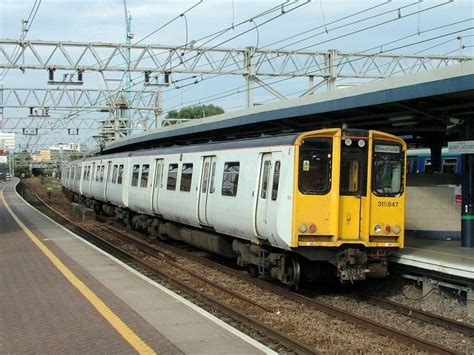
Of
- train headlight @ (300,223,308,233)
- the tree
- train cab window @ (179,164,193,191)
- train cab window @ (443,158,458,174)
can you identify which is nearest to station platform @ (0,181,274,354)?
train headlight @ (300,223,308,233)

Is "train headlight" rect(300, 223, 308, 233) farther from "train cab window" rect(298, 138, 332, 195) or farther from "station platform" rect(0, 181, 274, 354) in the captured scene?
"station platform" rect(0, 181, 274, 354)

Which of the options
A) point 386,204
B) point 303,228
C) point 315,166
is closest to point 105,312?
point 303,228

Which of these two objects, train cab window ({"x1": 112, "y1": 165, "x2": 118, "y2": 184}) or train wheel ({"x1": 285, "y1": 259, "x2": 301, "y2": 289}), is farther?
train cab window ({"x1": 112, "y1": 165, "x2": 118, "y2": 184})

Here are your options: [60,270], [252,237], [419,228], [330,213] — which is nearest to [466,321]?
[330,213]

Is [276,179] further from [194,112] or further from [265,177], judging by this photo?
[194,112]

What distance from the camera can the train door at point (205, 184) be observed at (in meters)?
13.8

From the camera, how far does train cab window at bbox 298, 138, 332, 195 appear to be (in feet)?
33.2

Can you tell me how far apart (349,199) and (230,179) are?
3125mm

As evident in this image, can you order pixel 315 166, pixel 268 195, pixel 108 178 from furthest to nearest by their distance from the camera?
1. pixel 108 178
2. pixel 268 195
3. pixel 315 166

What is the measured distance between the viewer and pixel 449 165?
2405 centimetres

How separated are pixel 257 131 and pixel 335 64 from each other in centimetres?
1163

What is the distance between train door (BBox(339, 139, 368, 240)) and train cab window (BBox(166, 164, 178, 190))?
6828 mm

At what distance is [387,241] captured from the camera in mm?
10562

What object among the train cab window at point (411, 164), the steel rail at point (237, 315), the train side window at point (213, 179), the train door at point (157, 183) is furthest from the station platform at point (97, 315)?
the train cab window at point (411, 164)
